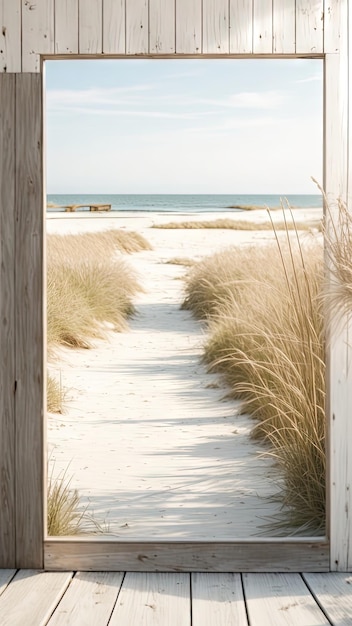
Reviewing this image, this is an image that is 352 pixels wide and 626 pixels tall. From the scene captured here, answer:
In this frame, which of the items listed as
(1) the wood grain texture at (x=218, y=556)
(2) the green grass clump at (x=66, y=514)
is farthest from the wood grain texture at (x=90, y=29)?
(1) the wood grain texture at (x=218, y=556)

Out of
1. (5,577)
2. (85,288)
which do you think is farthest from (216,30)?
(5,577)

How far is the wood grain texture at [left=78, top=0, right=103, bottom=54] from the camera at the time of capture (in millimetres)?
3256

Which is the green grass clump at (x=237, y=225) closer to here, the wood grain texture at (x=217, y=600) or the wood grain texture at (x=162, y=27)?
the wood grain texture at (x=162, y=27)

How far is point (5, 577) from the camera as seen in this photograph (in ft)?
10.5

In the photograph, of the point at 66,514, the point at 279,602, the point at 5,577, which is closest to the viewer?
the point at 279,602

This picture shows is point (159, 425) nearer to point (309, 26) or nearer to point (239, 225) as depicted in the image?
point (239, 225)

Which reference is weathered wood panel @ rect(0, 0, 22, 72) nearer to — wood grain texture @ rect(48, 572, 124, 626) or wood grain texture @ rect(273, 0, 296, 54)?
wood grain texture @ rect(273, 0, 296, 54)

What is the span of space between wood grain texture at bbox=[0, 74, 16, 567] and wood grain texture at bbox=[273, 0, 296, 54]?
1013 mm

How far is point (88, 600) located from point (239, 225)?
1616mm

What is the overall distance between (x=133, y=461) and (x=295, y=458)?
2.17 feet

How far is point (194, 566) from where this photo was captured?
10.8ft

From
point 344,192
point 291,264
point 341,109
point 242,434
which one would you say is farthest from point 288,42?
point 242,434

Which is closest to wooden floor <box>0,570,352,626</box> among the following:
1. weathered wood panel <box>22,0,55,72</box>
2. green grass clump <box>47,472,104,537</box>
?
green grass clump <box>47,472,104,537</box>

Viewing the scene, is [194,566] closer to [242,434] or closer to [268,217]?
[242,434]
